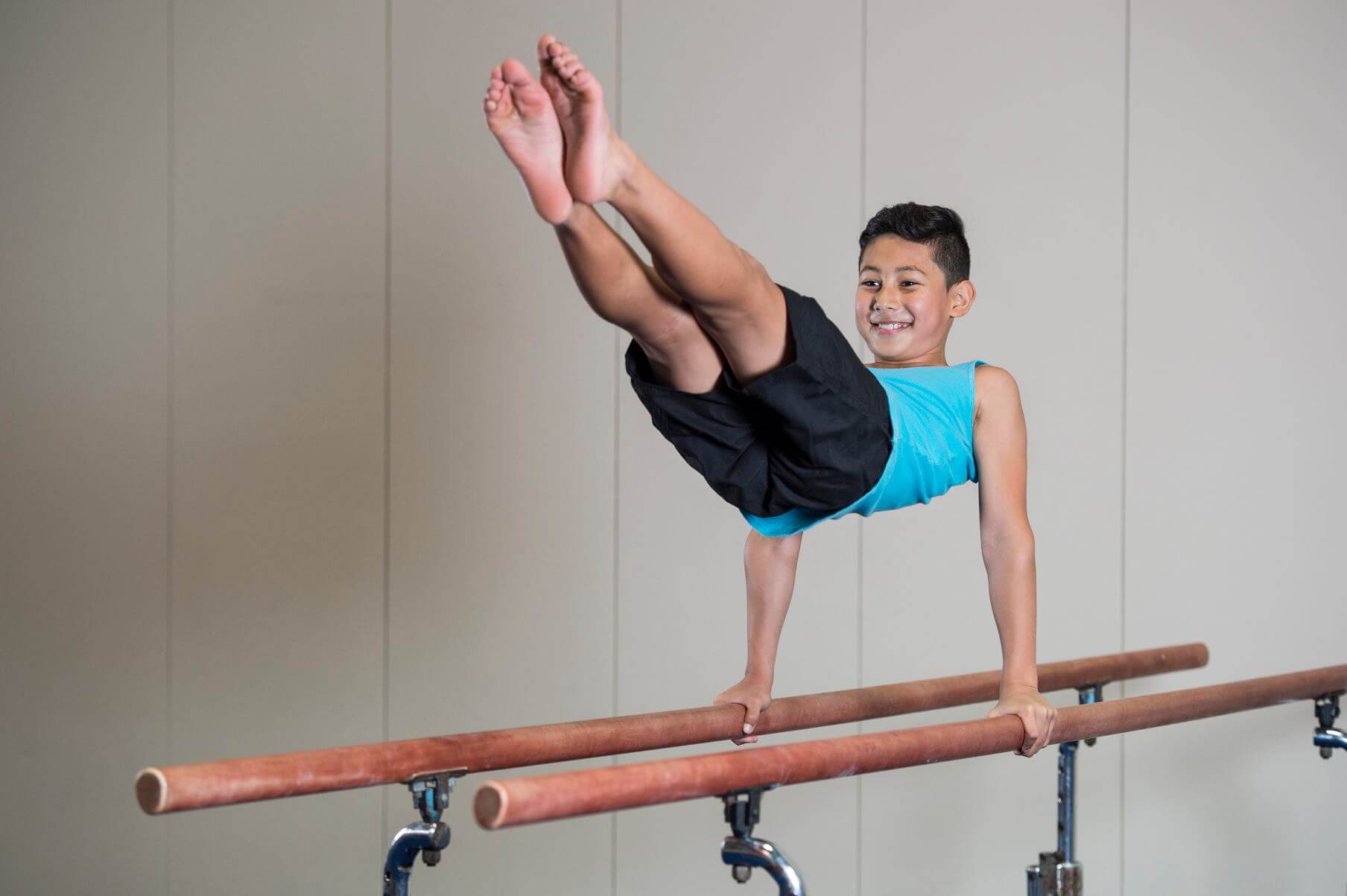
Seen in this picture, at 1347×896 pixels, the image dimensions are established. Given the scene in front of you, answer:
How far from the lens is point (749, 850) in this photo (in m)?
1.80

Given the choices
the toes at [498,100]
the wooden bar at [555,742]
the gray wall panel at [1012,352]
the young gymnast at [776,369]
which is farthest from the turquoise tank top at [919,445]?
the gray wall panel at [1012,352]

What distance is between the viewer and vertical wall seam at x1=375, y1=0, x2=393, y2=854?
4125 mm

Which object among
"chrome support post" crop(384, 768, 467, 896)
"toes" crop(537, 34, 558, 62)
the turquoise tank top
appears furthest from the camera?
the turquoise tank top

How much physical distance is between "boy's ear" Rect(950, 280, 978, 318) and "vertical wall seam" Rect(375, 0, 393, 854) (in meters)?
2.03

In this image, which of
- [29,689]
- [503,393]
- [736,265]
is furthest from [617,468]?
[736,265]

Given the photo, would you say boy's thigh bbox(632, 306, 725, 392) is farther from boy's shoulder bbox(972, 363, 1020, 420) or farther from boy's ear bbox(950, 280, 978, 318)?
boy's ear bbox(950, 280, 978, 318)

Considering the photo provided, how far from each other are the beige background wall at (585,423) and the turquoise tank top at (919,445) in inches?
57.9

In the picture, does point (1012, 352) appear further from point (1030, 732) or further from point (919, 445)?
point (1030, 732)

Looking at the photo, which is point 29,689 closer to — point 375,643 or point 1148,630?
point 375,643

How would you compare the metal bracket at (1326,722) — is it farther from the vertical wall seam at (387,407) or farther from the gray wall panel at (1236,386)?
the vertical wall seam at (387,407)

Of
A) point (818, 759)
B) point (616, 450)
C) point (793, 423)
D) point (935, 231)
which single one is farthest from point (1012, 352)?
point (818, 759)

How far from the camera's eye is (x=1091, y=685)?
2.96 meters

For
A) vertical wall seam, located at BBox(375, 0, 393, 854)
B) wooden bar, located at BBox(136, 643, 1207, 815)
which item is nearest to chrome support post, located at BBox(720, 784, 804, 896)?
wooden bar, located at BBox(136, 643, 1207, 815)

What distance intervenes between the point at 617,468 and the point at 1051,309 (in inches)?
53.7
